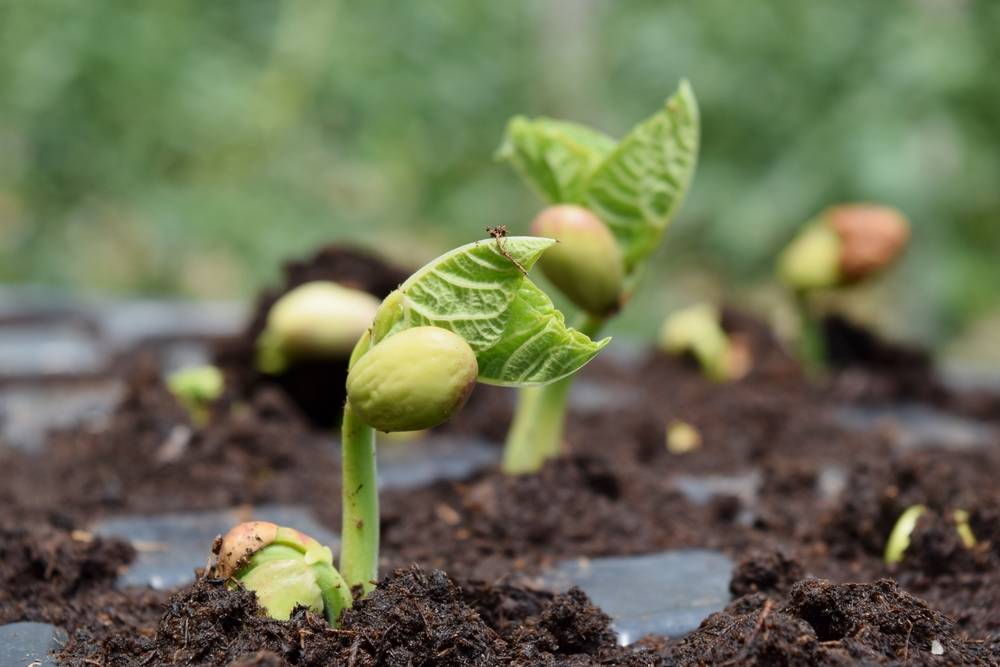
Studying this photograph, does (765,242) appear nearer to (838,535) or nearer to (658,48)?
(658,48)

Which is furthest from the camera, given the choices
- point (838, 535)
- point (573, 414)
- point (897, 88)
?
point (897, 88)

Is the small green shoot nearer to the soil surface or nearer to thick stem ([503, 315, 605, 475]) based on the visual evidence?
the soil surface

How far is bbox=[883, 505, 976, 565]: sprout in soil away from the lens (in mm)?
1540

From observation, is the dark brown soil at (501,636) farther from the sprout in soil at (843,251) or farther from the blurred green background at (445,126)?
the blurred green background at (445,126)

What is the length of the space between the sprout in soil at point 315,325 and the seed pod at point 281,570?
1.19 m

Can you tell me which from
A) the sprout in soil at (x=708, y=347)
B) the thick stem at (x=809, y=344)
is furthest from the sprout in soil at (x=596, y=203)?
the thick stem at (x=809, y=344)

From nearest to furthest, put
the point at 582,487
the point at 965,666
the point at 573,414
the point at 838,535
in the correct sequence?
1. the point at 965,666
2. the point at 838,535
3. the point at 582,487
4. the point at 573,414

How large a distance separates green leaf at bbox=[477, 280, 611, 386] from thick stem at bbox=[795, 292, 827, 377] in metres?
1.98

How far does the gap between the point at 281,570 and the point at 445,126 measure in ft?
15.9

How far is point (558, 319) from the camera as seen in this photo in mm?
1167

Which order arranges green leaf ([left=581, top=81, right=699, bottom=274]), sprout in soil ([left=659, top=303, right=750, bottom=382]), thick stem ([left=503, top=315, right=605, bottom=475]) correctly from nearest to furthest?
1. green leaf ([left=581, top=81, right=699, bottom=274])
2. thick stem ([left=503, top=315, right=605, bottom=475])
3. sprout in soil ([left=659, top=303, right=750, bottom=382])

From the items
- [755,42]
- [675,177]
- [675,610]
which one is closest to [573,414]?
[675,177]

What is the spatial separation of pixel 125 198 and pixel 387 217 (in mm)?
1269

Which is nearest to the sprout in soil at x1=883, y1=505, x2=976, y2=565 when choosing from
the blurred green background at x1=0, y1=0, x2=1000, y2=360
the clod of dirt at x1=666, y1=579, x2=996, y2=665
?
the clod of dirt at x1=666, y1=579, x2=996, y2=665
